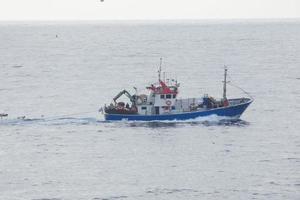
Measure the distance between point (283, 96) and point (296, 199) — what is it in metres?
73.4

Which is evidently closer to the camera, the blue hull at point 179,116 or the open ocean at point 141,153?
the open ocean at point 141,153

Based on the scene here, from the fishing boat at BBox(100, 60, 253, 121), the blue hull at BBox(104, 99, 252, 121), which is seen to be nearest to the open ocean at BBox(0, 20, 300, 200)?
the blue hull at BBox(104, 99, 252, 121)

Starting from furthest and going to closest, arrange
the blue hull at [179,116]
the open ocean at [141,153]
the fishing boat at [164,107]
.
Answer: the blue hull at [179,116] → the fishing boat at [164,107] → the open ocean at [141,153]

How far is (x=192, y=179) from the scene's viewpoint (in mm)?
75000

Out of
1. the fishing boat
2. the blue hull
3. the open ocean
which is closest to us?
the open ocean

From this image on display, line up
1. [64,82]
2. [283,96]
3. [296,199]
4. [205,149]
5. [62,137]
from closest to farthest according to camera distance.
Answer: [296,199], [205,149], [62,137], [283,96], [64,82]

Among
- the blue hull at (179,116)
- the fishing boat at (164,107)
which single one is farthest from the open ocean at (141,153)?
the fishing boat at (164,107)

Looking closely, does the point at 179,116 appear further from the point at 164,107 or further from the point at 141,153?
the point at 141,153

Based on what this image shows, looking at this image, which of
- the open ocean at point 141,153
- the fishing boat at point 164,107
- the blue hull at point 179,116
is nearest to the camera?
the open ocean at point 141,153

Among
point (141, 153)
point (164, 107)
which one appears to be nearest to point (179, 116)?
point (164, 107)

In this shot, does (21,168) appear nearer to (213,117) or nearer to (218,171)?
(218,171)

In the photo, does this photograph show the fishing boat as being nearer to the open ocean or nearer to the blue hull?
the blue hull

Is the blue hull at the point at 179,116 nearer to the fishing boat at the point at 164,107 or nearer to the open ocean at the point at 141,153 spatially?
the fishing boat at the point at 164,107

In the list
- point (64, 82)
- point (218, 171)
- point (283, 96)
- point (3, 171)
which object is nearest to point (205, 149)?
point (218, 171)
